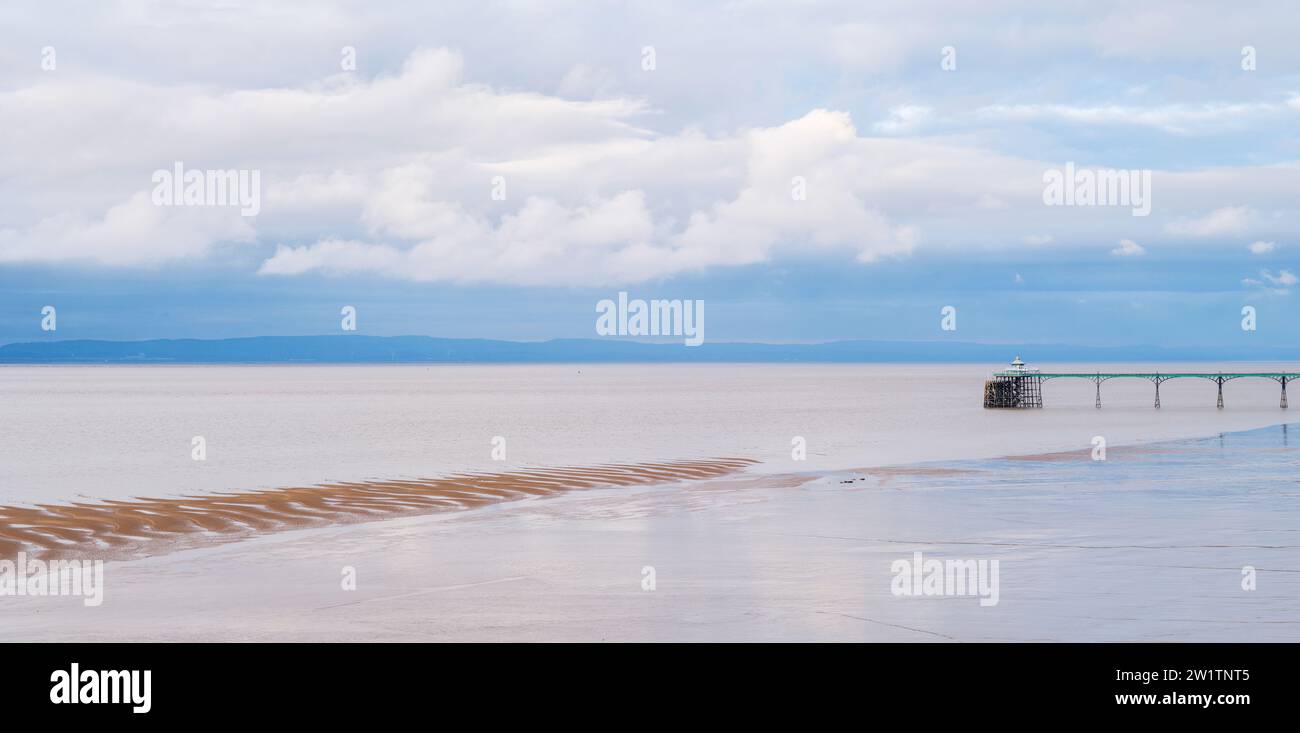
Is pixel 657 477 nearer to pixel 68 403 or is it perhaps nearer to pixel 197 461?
pixel 197 461

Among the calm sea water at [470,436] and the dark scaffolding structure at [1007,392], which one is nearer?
the calm sea water at [470,436]

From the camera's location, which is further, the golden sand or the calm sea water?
the calm sea water

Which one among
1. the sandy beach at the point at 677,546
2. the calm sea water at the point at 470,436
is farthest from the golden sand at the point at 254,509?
the calm sea water at the point at 470,436

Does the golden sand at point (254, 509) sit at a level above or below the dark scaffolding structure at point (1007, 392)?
below

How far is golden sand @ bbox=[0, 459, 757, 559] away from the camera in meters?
27.7

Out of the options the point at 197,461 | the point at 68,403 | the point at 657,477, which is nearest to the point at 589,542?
Answer: the point at 657,477

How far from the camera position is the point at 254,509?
115 ft

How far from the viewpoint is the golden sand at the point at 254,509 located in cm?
2770

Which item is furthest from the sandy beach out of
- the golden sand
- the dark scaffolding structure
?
the dark scaffolding structure

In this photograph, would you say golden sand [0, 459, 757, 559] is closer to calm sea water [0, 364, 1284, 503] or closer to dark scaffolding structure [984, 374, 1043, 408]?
calm sea water [0, 364, 1284, 503]

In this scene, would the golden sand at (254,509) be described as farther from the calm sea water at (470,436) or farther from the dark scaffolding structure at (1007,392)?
the dark scaffolding structure at (1007,392)

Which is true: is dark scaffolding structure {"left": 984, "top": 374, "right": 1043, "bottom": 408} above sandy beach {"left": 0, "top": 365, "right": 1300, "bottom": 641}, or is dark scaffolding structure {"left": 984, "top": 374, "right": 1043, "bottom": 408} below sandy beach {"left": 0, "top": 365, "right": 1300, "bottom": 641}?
above

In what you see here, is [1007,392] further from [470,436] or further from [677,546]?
[677,546]
